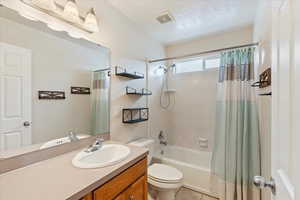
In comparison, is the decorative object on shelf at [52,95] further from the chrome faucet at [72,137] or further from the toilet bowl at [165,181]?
the toilet bowl at [165,181]

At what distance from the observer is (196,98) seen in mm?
2740

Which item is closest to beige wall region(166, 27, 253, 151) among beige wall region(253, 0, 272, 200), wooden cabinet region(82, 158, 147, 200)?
beige wall region(253, 0, 272, 200)

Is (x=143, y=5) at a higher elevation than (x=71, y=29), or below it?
higher

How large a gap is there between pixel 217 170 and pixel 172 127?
1244 millimetres

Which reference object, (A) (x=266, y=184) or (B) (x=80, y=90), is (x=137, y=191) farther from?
(B) (x=80, y=90)

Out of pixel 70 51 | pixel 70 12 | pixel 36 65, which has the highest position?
pixel 70 12

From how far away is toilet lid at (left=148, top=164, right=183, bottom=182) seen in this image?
1613 millimetres

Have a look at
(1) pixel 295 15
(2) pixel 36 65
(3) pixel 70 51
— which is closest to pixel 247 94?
(1) pixel 295 15

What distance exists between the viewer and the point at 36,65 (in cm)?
108

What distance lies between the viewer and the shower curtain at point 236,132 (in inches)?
66.6

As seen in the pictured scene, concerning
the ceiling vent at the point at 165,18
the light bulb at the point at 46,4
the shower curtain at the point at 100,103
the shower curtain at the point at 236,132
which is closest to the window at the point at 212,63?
the shower curtain at the point at 236,132

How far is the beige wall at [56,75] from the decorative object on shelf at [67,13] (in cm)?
14

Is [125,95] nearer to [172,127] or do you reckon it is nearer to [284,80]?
[172,127]

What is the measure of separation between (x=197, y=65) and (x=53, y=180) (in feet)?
8.67
